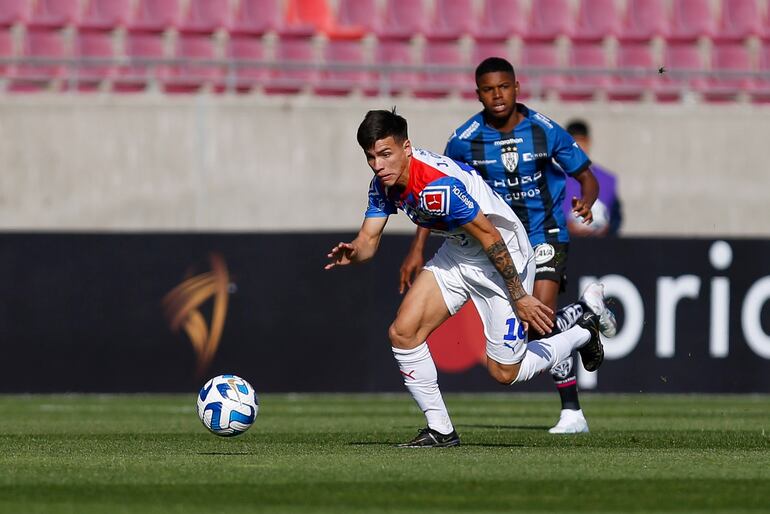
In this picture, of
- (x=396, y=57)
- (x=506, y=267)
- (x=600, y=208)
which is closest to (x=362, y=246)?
(x=506, y=267)

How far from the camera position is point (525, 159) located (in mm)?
9344

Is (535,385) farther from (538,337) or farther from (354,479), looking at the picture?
(354,479)

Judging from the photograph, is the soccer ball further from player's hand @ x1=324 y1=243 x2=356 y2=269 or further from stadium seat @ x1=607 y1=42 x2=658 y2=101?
stadium seat @ x1=607 y1=42 x2=658 y2=101

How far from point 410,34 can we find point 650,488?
13267 mm

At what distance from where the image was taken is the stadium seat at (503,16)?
19.5 meters

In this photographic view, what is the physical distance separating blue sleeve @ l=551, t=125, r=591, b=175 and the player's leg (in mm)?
1494

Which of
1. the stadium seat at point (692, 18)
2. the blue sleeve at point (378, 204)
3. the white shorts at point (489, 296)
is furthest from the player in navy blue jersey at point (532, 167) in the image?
the stadium seat at point (692, 18)

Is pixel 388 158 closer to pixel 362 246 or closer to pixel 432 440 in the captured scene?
pixel 362 246

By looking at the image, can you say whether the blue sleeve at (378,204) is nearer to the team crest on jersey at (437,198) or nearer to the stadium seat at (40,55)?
the team crest on jersey at (437,198)

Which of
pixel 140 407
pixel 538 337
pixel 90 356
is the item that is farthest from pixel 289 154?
pixel 538 337

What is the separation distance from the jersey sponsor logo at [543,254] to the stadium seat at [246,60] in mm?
8547

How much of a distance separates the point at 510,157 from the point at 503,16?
1075 centimetres

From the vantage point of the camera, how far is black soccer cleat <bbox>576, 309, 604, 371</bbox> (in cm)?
922

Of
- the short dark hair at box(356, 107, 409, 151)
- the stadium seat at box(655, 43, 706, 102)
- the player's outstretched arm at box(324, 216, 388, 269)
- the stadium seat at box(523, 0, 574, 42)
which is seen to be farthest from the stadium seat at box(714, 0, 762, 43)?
the short dark hair at box(356, 107, 409, 151)
